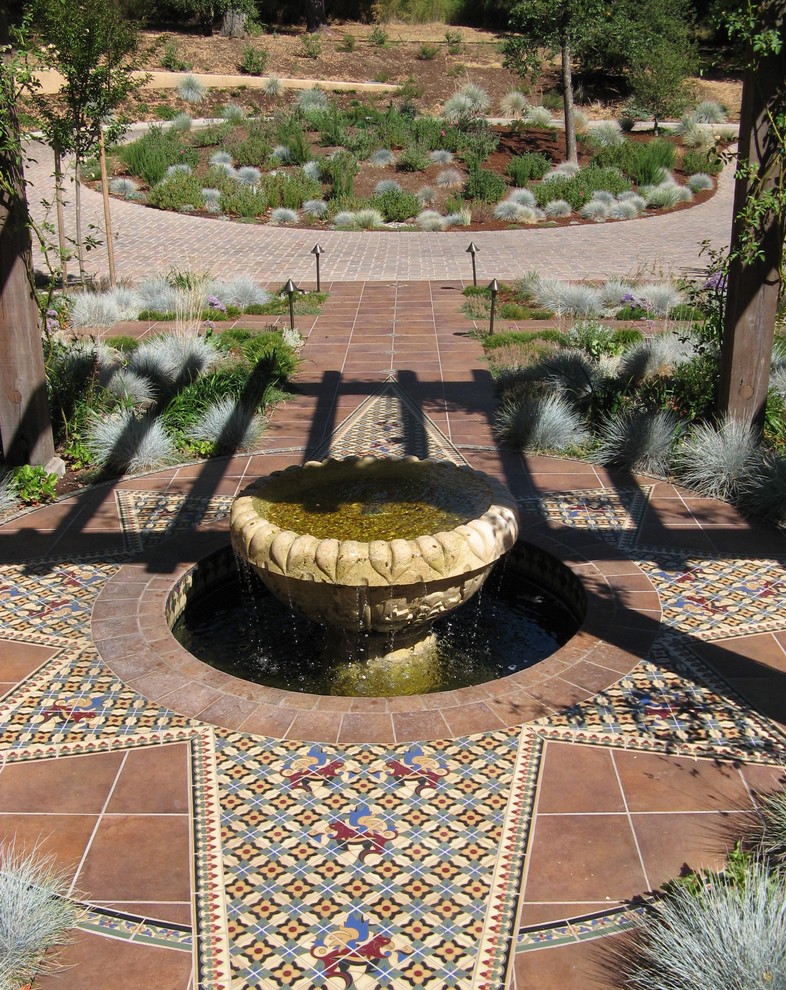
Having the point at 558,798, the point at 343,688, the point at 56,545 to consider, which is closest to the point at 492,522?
the point at 343,688

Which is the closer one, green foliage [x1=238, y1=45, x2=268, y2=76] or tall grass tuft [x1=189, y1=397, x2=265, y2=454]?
tall grass tuft [x1=189, y1=397, x2=265, y2=454]

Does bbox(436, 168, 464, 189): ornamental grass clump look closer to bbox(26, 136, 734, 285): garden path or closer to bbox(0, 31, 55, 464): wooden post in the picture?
bbox(26, 136, 734, 285): garden path

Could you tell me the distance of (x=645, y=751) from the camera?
457cm

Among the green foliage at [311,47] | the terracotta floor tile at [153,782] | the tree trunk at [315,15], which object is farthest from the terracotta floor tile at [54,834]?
the tree trunk at [315,15]

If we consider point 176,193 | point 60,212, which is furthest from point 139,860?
point 176,193

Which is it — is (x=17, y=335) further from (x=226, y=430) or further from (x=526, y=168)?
(x=526, y=168)

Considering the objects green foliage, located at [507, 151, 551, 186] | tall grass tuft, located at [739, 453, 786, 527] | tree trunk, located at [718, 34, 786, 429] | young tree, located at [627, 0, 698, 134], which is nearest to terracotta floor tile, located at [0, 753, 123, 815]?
tall grass tuft, located at [739, 453, 786, 527]

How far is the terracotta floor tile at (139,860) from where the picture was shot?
378 cm

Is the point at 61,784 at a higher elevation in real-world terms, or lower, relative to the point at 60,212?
lower

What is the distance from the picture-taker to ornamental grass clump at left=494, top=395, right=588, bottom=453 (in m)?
8.41

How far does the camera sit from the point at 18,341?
7617mm

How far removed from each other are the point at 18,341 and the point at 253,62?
95.6 feet

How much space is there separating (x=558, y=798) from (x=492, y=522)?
162cm

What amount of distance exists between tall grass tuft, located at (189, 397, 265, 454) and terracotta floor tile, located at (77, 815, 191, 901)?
15.5 ft
